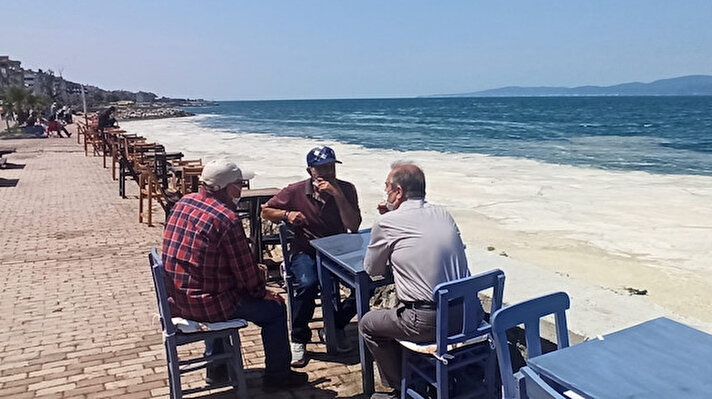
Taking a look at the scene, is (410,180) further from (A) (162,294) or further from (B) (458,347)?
(A) (162,294)

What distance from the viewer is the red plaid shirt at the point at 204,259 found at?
3.30m

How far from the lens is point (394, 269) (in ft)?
9.92

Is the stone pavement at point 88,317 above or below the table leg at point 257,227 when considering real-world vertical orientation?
below

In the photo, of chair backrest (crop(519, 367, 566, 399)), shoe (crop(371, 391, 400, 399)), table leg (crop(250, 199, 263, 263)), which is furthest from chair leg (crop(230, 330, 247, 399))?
table leg (crop(250, 199, 263, 263))

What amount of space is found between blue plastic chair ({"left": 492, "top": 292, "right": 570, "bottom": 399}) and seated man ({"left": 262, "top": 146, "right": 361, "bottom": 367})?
1946 millimetres

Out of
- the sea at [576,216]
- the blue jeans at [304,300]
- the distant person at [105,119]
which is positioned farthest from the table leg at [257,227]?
the distant person at [105,119]

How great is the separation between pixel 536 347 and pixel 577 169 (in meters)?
15.6

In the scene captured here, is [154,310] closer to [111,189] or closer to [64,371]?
[64,371]

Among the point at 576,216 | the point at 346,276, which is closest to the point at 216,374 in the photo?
the point at 346,276

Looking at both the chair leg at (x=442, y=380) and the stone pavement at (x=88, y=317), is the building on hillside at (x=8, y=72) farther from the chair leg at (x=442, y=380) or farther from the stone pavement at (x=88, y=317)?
the chair leg at (x=442, y=380)

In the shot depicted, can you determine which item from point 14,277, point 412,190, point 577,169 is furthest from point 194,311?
point 577,169

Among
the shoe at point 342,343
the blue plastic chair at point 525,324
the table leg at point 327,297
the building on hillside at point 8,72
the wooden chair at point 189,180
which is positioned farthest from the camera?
the building on hillside at point 8,72

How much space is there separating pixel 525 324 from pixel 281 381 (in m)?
1.82

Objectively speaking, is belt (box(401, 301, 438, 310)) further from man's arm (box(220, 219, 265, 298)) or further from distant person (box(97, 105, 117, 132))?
distant person (box(97, 105, 117, 132))
